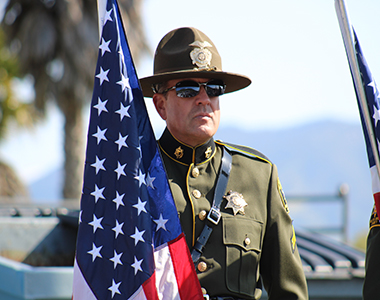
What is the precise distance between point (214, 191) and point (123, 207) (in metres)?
0.48

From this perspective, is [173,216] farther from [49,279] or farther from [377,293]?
[49,279]

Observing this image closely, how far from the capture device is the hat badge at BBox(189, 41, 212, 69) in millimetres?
2550

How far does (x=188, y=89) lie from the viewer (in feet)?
8.11

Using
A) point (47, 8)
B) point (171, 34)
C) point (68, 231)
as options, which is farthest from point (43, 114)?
point (171, 34)

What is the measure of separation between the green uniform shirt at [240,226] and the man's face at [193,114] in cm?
16

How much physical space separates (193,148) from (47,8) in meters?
11.7

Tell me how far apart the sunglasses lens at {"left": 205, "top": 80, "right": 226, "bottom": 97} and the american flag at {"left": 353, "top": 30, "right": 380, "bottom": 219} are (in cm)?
66

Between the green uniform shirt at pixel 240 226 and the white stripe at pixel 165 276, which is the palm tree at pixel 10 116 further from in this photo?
the white stripe at pixel 165 276

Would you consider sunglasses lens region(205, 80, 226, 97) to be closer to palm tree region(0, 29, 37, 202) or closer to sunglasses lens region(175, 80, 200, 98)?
sunglasses lens region(175, 80, 200, 98)

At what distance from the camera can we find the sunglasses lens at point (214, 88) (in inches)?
98.8

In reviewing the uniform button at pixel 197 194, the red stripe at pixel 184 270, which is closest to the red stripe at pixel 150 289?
the red stripe at pixel 184 270

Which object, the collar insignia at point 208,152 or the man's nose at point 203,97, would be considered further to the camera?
the collar insignia at point 208,152

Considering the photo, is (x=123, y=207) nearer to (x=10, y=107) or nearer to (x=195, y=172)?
(x=195, y=172)

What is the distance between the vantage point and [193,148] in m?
2.68
